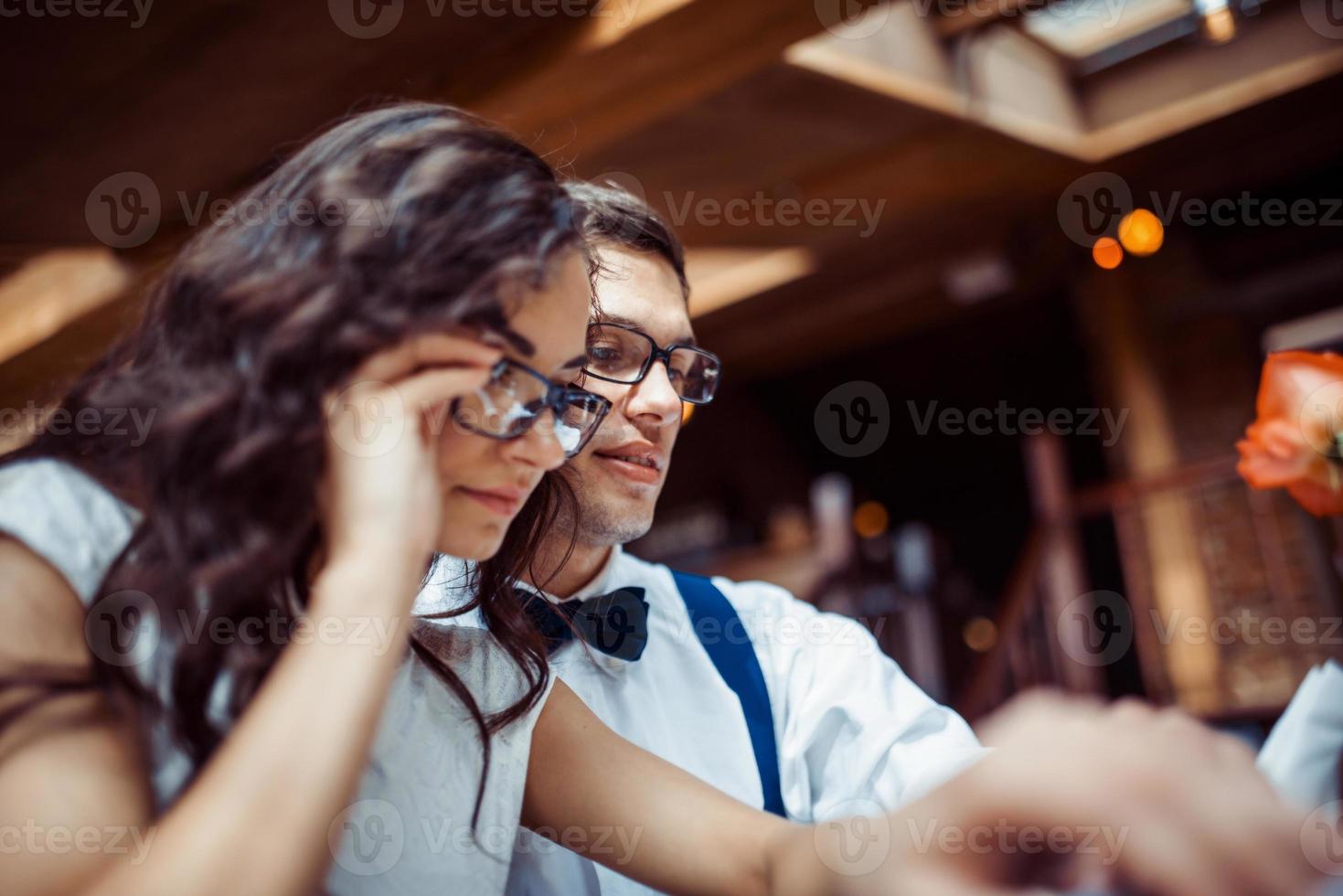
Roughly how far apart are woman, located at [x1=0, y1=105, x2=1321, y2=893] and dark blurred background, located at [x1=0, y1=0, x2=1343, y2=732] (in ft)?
4.41

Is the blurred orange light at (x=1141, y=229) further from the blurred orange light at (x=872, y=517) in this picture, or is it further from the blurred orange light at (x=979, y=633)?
the blurred orange light at (x=872, y=517)

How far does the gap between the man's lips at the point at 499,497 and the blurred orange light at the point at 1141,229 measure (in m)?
6.29

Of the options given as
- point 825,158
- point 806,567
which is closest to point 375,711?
point 825,158

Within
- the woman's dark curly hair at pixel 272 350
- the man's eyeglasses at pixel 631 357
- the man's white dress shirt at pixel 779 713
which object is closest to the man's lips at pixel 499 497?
the woman's dark curly hair at pixel 272 350

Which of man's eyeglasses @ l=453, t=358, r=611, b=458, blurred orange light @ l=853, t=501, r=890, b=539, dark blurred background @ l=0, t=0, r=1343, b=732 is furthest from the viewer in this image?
blurred orange light @ l=853, t=501, r=890, b=539

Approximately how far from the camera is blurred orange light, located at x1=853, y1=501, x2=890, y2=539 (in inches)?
441

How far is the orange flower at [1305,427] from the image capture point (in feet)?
4.64

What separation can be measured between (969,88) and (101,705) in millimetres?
5248

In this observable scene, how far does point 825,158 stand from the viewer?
547 cm

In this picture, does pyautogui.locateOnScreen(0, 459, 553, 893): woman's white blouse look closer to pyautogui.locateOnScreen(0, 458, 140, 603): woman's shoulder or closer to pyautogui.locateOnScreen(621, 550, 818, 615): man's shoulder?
Result: pyautogui.locateOnScreen(0, 458, 140, 603): woman's shoulder

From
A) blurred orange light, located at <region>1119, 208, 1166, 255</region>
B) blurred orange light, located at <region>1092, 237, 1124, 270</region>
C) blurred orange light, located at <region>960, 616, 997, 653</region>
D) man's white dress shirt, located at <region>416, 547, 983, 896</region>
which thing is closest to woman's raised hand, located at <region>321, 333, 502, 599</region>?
man's white dress shirt, located at <region>416, 547, 983, 896</region>

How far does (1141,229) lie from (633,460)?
18.2 feet

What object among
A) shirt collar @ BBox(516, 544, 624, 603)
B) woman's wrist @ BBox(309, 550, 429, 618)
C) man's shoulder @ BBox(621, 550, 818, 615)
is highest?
woman's wrist @ BBox(309, 550, 429, 618)

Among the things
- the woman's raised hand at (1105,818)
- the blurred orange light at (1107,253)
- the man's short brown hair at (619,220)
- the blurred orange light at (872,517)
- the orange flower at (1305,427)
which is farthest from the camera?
the blurred orange light at (872,517)
